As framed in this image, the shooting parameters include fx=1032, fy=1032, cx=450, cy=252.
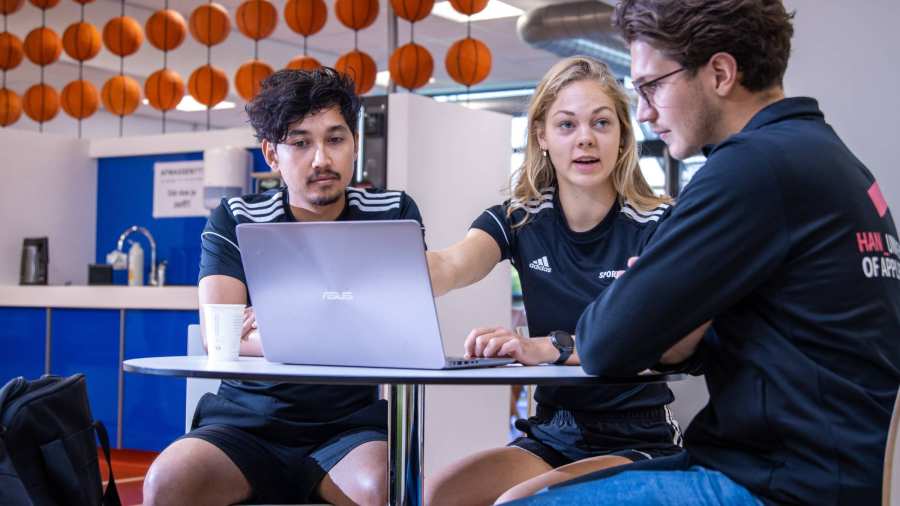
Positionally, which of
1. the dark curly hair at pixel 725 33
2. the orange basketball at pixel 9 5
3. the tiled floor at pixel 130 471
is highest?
the orange basketball at pixel 9 5

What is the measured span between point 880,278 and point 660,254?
A: 27 centimetres

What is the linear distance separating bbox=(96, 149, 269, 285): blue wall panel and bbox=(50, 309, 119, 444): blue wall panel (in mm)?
618

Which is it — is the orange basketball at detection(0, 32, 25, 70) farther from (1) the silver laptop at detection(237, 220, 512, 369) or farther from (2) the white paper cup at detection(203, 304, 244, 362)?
(1) the silver laptop at detection(237, 220, 512, 369)

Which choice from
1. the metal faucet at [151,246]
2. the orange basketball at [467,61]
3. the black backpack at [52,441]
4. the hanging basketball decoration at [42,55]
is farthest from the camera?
the hanging basketball decoration at [42,55]

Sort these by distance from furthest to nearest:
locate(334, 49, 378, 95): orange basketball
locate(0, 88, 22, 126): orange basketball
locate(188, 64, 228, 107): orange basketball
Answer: locate(0, 88, 22, 126): orange basketball, locate(188, 64, 228, 107): orange basketball, locate(334, 49, 378, 95): orange basketball

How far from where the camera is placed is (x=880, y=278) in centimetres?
127

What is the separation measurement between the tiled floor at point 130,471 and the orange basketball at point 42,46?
428cm

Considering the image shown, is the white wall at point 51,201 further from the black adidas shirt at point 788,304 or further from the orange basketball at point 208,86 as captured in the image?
the black adidas shirt at point 788,304

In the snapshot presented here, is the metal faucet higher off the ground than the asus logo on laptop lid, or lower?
higher

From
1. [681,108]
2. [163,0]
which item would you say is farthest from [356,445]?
[163,0]

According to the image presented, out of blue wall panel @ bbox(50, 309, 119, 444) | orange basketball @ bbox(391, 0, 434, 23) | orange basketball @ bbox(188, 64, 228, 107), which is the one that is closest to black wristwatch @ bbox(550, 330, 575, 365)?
blue wall panel @ bbox(50, 309, 119, 444)

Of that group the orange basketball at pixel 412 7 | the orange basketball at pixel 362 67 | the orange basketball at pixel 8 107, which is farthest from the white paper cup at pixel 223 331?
the orange basketball at pixel 8 107

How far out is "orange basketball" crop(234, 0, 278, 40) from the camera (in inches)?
306

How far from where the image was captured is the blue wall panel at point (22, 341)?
18.9 ft
